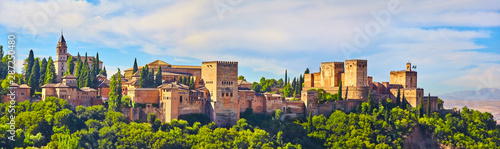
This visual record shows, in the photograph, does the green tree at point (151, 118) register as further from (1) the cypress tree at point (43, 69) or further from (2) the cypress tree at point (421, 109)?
(2) the cypress tree at point (421, 109)

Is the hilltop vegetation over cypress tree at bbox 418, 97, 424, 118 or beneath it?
beneath

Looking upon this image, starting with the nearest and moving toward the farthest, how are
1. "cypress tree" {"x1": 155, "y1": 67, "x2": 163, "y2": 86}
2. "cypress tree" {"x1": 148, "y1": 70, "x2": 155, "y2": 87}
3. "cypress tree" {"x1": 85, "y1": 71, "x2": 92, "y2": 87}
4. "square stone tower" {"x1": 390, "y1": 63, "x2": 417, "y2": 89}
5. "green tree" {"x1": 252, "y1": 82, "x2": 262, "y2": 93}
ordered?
"cypress tree" {"x1": 85, "y1": 71, "x2": 92, "y2": 87}, "cypress tree" {"x1": 148, "y1": 70, "x2": 155, "y2": 87}, "cypress tree" {"x1": 155, "y1": 67, "x2": 163, "y2": 86}, "green tree" {"x1": 252, "y1": 82, "x2": 262, "y2": 93}, "square stone tower" {"x1": 390, "y1": 63, "x2": 417, "y2": 89}

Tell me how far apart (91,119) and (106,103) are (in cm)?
501

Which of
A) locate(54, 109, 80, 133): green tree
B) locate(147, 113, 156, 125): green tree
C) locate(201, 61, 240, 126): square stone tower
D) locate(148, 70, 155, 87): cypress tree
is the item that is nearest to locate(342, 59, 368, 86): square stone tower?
locate(201, 61, 240, 126): square stone tower

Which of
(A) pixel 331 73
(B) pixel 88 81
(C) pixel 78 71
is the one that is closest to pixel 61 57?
(C) pixel 78 71

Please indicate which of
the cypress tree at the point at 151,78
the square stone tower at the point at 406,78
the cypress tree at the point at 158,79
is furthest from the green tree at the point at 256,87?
the square stone tower at the point at 406,78

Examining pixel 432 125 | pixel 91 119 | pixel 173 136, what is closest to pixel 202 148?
pixel 173 136

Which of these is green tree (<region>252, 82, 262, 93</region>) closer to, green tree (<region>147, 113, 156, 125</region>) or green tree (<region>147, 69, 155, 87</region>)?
green tree (<region>147, 69, 155, 87</region>)

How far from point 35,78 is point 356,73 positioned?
3442 cm

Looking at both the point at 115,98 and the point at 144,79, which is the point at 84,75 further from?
the point at 115,98

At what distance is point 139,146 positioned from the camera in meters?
55.8

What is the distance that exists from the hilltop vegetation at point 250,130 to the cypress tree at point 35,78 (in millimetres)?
4441

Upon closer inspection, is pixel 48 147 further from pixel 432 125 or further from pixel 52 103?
pixel 432 125

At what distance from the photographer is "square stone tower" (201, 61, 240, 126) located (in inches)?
2421
